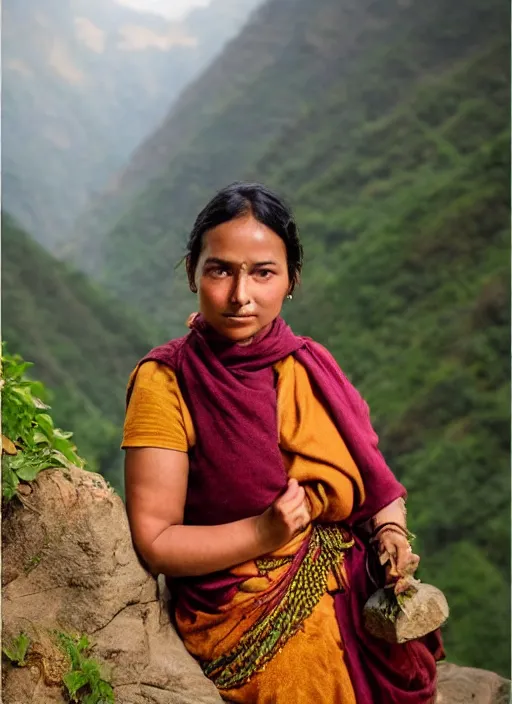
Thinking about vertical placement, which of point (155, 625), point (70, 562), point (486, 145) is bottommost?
point (155, 625)

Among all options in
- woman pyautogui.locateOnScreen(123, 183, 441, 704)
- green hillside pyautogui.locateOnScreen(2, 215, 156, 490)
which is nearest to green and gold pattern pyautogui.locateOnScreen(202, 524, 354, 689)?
woman pyautogui.locateOnScreen(123, 183, 441, 704)

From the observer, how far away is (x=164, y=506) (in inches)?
67.9

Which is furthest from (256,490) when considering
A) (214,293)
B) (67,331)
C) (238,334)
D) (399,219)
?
(67,331)

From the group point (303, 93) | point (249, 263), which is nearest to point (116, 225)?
point (303, 93)

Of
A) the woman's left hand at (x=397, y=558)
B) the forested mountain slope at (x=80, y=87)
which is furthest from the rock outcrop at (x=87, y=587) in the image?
the forested mountain slope at (x=80, y=87)

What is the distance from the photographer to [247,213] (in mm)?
1720

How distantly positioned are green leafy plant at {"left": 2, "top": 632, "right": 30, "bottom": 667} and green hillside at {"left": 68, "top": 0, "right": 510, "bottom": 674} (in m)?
3.77

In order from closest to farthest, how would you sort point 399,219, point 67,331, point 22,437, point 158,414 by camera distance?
point 158,414, point 22,437, point 399,219, point 67,331

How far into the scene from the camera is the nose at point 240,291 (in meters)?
1.69

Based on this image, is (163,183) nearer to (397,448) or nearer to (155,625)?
(397,448)

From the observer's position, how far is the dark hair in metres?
1.72

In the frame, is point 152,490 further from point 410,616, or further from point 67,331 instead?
point 67,331

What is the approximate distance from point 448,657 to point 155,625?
3493mm

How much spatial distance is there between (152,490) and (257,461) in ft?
0.83
